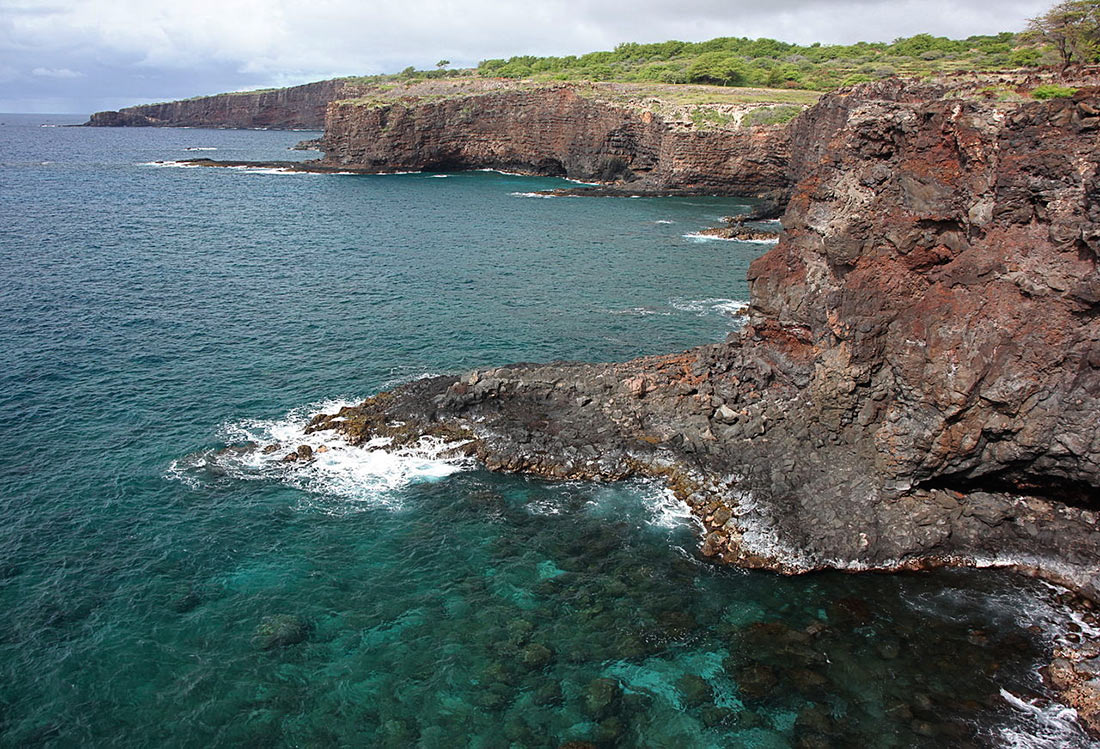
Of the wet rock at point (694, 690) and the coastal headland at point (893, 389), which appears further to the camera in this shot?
the coastal headland at point (893, 389)

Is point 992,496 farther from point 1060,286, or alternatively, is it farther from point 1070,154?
point 1070,154

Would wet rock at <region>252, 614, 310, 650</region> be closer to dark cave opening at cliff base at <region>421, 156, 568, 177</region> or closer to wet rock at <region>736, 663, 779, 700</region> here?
wet rock at <region>736, 663, 779, 700</region>

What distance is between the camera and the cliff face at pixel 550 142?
111 metres

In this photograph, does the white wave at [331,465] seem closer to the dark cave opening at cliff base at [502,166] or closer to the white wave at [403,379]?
the white wave at [403,379]

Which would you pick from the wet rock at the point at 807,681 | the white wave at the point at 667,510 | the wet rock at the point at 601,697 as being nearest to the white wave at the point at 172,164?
the white wave at the point at 667,510

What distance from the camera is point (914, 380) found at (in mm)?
27875

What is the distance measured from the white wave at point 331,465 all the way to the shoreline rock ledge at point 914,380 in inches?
101

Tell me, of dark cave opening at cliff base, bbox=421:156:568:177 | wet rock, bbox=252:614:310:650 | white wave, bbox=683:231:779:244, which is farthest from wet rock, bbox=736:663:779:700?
dark cave opening at cliff base, bbox=421:156:568:177

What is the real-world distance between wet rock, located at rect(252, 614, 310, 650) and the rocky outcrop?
11.7 m

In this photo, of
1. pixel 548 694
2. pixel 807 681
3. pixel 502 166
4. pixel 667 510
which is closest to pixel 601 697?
pixel 548 694

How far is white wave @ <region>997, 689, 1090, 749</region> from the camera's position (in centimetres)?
1917

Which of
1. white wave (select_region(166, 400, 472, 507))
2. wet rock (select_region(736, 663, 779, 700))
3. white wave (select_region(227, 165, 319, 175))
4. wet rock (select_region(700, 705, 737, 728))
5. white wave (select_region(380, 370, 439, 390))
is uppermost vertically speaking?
white wave (select_region(227, 165, 319, 175))

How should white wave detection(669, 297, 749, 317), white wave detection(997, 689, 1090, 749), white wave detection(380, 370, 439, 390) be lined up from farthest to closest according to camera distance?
white wave detection(669, 297, 749, 317) → white wave detection(380, 370, 439, 390) → white wave detection(997, 689, 1090, 749)

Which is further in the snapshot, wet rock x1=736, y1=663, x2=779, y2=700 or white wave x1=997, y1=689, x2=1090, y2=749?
wet rock x1=736, y1=663, x2=779, y2=700
